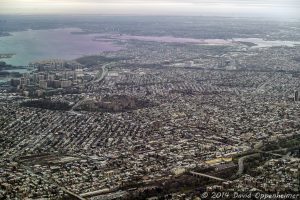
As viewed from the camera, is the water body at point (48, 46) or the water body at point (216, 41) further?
the water body at point (216, 41)

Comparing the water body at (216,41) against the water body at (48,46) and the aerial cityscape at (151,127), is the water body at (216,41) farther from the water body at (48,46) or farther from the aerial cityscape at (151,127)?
the aerial cityscape at (151,127)

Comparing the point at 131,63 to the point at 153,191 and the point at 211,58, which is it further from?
the point at 153,191

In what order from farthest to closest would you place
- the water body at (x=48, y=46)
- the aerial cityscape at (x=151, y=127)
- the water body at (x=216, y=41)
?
the water body at (x=216, y=41)
the water body at (x=48, y=46)
the aerial cityscape at (x=151, y=127)

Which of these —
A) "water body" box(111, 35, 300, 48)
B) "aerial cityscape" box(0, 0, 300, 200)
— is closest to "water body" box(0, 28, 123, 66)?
"aerial cityscape" box(0, 0, 300, 200)

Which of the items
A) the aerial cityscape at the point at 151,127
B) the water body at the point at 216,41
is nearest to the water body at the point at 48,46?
the aerial cityscape at the point at 151,127

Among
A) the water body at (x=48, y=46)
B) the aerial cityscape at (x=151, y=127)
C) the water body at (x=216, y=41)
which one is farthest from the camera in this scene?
the water body at (x=216, y=41)
